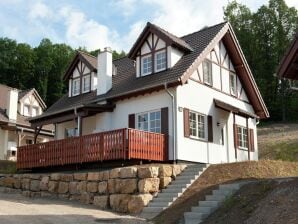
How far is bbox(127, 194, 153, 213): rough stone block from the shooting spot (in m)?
16.9

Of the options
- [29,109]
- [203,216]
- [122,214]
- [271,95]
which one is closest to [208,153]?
[122,214]

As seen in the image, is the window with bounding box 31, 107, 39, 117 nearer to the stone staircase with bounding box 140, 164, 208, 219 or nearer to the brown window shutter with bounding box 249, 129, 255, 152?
the brown window shutter with bounding box 249, 129, 255, 152

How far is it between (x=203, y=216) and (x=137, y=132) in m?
6.53

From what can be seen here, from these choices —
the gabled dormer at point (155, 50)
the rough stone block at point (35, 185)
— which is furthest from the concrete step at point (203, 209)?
the rough stone block at point (35, 185)

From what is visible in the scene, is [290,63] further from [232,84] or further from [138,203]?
[232,84]

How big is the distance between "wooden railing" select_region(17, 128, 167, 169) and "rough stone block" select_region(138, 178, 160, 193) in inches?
79.3

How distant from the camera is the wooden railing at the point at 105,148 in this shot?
19.5 meters

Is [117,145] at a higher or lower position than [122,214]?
higher

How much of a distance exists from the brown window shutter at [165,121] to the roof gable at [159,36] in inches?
136

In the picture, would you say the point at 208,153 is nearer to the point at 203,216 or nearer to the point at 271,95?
the point at 203,216

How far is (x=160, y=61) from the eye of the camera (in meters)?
23.2

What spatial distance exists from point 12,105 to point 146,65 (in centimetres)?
1467

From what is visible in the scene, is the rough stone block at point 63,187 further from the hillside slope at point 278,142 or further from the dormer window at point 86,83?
the hillside slope at point 278,142

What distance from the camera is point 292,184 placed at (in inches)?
516
